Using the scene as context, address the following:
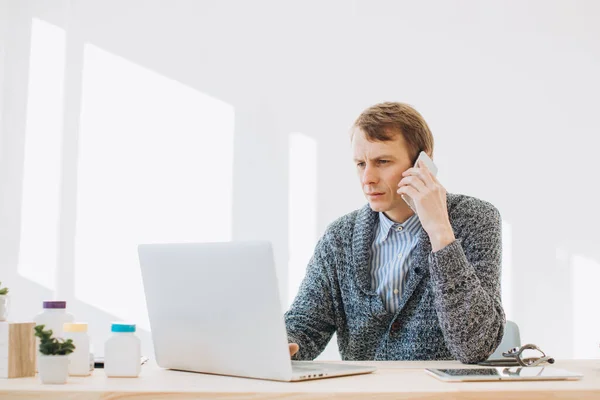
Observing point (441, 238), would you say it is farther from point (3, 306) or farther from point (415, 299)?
point (3, 306)

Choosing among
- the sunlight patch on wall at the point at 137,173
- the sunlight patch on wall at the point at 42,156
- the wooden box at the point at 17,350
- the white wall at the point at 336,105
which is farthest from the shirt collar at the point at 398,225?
the sunlight patch on wall at the point at 42,156

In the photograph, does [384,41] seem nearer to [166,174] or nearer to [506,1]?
[506,1]

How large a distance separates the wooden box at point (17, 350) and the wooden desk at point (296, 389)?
0.09 feet

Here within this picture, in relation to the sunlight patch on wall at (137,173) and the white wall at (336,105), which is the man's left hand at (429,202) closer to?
the white wall at (336,105)

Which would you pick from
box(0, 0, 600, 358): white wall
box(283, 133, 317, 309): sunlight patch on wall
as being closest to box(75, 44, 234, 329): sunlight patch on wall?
box(0, 0, 600, 358): white wall

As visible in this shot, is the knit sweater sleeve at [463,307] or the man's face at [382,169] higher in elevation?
the man's face at [382,169]

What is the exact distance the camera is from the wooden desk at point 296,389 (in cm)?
105

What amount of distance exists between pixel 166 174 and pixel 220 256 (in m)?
2.00

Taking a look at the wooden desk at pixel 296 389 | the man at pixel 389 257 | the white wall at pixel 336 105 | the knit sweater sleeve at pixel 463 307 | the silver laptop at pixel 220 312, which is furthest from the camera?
the white wall at pixel 336 105

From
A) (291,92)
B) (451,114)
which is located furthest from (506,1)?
(291,92)

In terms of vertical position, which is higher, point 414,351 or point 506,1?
point 506,1

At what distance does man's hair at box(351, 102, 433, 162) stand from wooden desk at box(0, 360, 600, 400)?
0.80 m

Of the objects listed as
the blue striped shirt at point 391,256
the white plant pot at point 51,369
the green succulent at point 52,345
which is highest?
the blue striped shirt at point 391,256

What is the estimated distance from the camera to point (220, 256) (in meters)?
1.21
